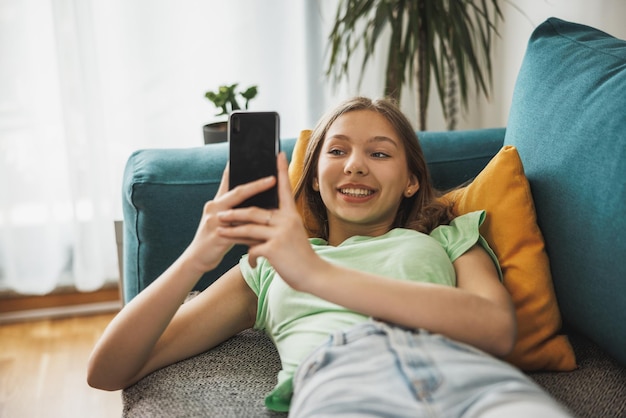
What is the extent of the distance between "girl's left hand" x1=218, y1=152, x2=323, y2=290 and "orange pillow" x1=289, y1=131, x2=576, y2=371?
461 mm

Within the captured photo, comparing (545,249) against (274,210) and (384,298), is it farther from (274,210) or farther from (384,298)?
(274,210)

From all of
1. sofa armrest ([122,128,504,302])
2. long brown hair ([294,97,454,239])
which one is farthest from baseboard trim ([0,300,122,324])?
long brown hair ([294,97,454,239])

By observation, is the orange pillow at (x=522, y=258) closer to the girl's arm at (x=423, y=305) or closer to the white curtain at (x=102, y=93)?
the girl's arm at (x=423, y=305)

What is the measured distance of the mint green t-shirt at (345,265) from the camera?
3.71ft

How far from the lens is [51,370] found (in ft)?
7.72

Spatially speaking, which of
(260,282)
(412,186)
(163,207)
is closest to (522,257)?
(412,186)

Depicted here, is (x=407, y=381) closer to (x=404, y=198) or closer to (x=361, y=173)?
(x=361, y=173)

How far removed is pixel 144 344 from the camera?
3.79 feet

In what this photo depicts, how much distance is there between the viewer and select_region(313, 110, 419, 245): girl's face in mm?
1297

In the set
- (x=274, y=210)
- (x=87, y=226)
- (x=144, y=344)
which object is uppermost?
(x=274, y=210)

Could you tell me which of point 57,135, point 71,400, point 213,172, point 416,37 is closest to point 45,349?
point 71,400

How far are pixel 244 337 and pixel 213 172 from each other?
17.6 inches

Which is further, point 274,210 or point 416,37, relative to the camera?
point 416,37

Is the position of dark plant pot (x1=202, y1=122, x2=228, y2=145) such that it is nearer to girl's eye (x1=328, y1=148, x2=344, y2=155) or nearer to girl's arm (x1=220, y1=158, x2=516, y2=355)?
girl's eye (x1=328, y1=148, x2=344, y2=155)
